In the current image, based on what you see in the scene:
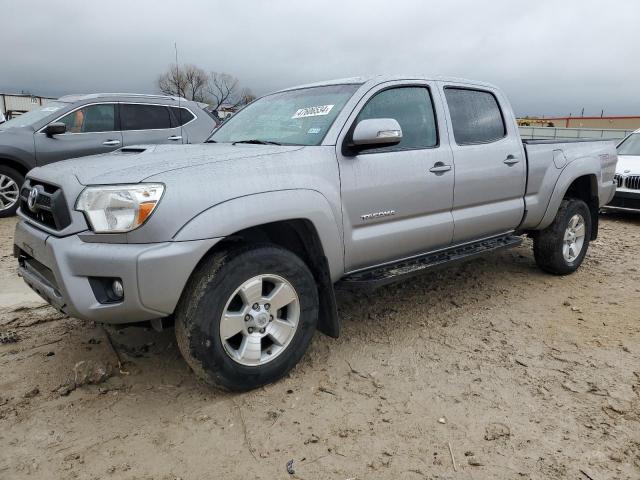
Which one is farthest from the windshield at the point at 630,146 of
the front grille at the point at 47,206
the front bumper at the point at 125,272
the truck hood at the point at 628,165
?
the front grille at the point at 47,206

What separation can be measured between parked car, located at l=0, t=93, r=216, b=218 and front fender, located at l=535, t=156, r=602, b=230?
474 centimetres

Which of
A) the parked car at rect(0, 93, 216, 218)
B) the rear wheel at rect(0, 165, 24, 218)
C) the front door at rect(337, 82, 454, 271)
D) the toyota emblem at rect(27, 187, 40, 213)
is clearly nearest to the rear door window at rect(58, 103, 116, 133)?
the parked car at rect(0, 93, 216, 218)

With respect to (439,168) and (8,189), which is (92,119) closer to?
(8,189)

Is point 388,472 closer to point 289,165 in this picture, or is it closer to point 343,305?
point 289,165

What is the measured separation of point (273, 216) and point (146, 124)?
5.85 metres

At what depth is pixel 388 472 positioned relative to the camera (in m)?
2.18

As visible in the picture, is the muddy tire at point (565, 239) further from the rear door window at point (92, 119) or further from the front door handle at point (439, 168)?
the rear door window at point (92, 119)

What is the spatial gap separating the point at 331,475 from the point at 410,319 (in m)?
1.86

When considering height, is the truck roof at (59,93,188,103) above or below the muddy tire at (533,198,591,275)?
above

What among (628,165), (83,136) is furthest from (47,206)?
(628,165)

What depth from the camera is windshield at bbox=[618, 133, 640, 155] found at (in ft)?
30.5

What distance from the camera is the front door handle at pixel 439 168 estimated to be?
347 cm

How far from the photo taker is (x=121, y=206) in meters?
2.33

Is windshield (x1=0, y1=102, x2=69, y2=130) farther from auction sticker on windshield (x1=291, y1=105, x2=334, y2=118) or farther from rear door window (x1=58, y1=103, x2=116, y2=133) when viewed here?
auction sticker on windshield (x1=291, y1=105, x2=334, y2=118)
